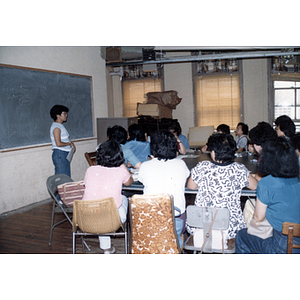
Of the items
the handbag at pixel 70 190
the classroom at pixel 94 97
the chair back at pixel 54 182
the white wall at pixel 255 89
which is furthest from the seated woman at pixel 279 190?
the white wall at pixel 255 89

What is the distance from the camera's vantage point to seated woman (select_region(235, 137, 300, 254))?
2.06m

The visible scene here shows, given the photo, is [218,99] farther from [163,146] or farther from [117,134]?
[163,146]

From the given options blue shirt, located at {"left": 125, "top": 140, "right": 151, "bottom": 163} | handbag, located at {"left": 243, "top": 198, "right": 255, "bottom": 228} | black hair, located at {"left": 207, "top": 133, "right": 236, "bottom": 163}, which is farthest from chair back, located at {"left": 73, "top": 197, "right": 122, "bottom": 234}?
blue shirt, located at {"left": 125, "top": 140, "right": 151, "bottom": 163}

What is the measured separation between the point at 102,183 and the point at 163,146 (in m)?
0.60

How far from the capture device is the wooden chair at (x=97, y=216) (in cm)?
243

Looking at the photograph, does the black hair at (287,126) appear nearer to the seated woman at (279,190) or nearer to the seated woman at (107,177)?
the seated woman at (279,190)

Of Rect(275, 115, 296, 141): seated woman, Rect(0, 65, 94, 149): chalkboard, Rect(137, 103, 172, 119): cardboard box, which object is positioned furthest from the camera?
Rect(137, 103, 172, 119): cardboard box

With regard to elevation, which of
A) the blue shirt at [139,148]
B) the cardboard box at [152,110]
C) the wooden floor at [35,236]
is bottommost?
the wooden floor at [35,236]

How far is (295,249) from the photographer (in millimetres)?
2109

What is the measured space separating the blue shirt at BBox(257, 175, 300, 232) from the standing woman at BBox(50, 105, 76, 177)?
10.9 ft

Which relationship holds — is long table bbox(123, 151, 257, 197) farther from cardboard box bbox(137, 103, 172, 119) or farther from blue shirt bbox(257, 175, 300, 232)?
cardboard box bbox(137, 103, 172, 119)

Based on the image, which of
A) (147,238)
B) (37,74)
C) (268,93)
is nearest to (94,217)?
(147,238)

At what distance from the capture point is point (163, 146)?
2662 mm
